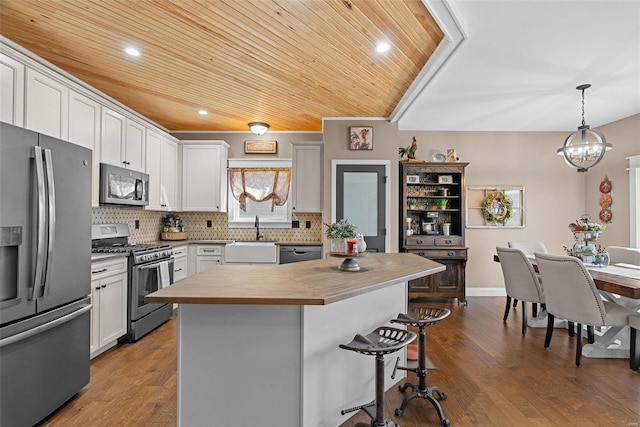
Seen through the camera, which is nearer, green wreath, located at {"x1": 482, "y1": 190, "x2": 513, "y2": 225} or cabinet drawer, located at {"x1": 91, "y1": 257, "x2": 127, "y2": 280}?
cabinet drawer, located at {"x1": 91, "y1": 257, "x2": 127, "y2": 280}

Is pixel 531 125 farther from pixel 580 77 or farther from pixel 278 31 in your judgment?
pixel 278 31

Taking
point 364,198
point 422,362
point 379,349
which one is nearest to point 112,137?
point 364,198

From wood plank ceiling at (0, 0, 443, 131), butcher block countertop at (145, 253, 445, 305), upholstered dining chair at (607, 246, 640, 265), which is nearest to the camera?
butcher block countertop at (145, 253, 445, 305)

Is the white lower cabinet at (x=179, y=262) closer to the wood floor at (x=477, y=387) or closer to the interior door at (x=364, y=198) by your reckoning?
the wood floor at (x=477, y=387)

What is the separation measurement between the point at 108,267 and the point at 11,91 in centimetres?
156

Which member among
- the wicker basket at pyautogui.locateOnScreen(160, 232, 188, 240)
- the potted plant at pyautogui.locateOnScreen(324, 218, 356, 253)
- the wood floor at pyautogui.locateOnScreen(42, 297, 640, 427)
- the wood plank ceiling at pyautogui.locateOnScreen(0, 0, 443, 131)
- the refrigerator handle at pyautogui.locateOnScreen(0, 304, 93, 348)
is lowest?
the wood floor at pyautogui.locateOnScreen(42, 297, 640, 427)

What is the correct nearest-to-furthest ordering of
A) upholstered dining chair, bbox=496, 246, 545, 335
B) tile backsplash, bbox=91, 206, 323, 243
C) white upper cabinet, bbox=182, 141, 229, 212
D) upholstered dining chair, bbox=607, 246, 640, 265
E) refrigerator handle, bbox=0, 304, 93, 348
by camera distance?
1. refrigerator handle, bbox=0, 304, 93, 348
2. upholstered dining chair, bbox=496, 246, 545, 335
3. upholstered dining chair, bbox=607, 246, 640, 265
4. white upper cabinet, bbox=182, 141, 229, 212
5. tile backsplash, bbox=91, 206, 323, 243

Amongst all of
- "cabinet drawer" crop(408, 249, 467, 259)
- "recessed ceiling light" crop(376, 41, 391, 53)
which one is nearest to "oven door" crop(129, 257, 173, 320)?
"recessed ceiling light" crop(376, 41, 391, 53)

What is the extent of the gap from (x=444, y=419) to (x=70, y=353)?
2460mm

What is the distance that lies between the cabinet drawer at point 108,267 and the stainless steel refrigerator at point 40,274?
55cm

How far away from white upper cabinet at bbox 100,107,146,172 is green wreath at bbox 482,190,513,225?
16.9 feet

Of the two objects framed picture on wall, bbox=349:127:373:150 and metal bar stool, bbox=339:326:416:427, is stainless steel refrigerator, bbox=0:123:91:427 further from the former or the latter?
framed picture on wall, bbox=349:127:373:150

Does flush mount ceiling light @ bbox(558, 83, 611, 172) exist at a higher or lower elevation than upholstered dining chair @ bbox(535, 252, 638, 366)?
higher

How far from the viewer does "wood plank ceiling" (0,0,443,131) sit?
7.71 feet
